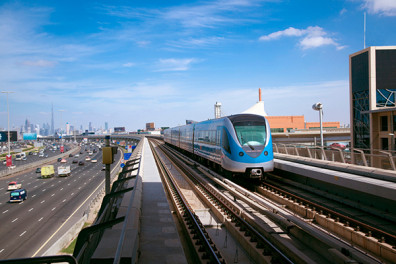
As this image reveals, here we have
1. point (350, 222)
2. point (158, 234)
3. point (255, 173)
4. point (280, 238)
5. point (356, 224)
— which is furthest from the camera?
point (255, 173)

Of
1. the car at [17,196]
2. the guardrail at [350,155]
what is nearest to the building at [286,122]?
the car at [17,196]

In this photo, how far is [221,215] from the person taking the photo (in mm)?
10594

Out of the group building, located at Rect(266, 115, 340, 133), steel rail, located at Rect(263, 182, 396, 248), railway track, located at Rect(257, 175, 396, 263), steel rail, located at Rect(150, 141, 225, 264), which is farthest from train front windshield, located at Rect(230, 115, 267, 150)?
building, located at Rect(266, 115, 340, 133)

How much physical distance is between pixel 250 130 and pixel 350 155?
171 inches

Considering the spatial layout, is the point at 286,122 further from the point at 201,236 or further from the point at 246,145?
the point at 201,236

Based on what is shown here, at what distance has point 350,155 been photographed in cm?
1287

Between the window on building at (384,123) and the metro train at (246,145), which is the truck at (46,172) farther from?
the window on building at (384,123)

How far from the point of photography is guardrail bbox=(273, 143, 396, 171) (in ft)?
35.6

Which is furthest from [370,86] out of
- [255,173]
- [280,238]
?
[280,238]

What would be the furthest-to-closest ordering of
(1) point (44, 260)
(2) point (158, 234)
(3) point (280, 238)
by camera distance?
1. (3) point (280, 238)
2. (2) point (158, 234)
3. (1) point (44, 260)

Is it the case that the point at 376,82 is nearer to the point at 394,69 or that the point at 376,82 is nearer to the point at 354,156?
the point at 394,69

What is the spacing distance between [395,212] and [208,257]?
19.2ft

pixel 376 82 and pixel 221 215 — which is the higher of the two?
pixel 376 82

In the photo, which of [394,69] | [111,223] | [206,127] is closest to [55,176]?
[206,127]
